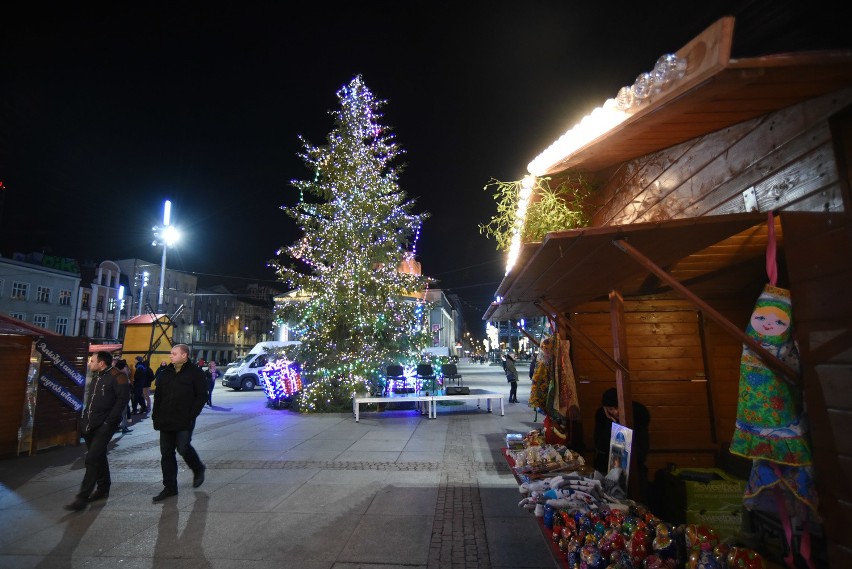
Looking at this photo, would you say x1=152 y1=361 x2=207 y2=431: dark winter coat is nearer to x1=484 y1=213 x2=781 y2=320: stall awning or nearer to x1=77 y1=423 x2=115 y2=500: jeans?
x1=77 y1=423 x2=115 y2=500: jeans

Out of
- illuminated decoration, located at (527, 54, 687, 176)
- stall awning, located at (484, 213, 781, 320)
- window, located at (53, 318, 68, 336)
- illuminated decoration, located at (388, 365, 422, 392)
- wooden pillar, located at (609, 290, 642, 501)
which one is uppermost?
window, located at (53, 318, 68, 336)

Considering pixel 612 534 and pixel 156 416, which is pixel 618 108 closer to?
pixel 612 534

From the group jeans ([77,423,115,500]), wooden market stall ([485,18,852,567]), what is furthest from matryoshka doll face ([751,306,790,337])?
jeans ([77,423,115,500])

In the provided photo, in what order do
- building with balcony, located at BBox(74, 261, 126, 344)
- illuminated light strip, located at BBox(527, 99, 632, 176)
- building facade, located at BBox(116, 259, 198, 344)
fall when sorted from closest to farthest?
illuminated light strip, located at BBox(527, 99, 632, 176), building with balcony, located at BBox(74, 261, 126, 344), building facade, located at BBox(116, 259, 198, 344)

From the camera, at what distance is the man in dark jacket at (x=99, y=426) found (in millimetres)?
5520

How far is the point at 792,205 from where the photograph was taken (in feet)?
8.86

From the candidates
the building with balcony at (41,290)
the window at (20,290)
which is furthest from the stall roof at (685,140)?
the window at (20,290)

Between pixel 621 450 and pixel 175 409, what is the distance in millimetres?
5356

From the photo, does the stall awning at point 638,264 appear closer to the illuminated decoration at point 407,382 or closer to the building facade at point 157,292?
the illuminated decoration at point 407,382

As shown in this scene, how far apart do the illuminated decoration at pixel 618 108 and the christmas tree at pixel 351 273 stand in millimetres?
9909

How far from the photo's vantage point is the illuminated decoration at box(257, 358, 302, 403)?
14.9 m

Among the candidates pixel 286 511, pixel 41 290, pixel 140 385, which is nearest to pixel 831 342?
pixel 286 511

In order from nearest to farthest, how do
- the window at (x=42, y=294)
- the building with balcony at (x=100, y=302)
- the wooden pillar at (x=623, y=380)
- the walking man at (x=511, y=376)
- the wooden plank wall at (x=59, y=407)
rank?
the wooden pillar at (x=623, y=380) < the wooden plank wall at (x=59, y=407) < the walking man at (x=511, y=376) < the window at (x=42, y=294) < the building with balcony at (x=100, y=302)

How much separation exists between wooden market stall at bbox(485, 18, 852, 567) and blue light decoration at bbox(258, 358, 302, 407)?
35.1 feet
